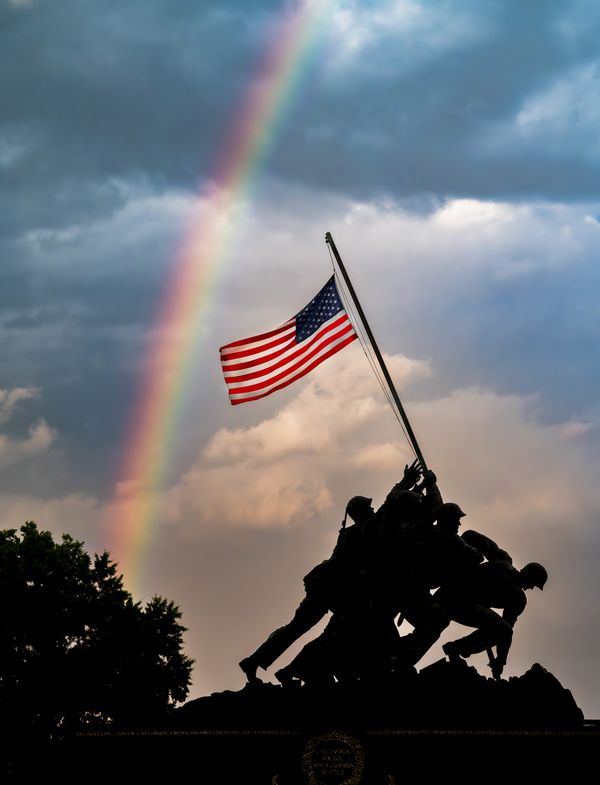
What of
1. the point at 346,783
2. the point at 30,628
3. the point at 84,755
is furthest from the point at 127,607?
the point at 346,783

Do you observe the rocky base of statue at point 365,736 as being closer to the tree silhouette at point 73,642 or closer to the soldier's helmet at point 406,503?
the soldier's helmet at point 406,503

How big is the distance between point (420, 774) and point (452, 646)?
2713 mm

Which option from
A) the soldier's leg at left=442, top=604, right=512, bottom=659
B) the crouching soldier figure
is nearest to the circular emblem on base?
the soldier's leg at left=442, top=604, right=512, bottom=659

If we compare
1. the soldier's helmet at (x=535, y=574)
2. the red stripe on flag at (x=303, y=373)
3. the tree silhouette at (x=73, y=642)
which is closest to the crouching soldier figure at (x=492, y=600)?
the soldier's helmet at (x=535, y=574)

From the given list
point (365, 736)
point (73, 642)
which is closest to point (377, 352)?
point (365, 736)

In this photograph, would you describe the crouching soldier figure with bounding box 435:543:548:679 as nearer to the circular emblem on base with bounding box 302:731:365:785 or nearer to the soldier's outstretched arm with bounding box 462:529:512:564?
the soldier's outstretched arm with bounding box 462:529:512:564

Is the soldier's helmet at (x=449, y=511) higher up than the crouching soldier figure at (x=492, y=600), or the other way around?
the soldier's helmet at (x=449, y=511)

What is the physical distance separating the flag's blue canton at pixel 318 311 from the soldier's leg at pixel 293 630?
20.6ft

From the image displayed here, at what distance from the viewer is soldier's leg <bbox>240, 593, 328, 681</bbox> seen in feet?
65.3

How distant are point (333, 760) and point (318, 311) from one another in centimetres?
1056

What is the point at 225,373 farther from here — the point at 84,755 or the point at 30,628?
the point at 30,628

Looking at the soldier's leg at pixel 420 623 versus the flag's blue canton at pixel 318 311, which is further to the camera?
the flag's blue canton at pixel 318 311

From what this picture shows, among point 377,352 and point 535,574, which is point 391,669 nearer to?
point 535,574

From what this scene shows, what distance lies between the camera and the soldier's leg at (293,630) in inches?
784
